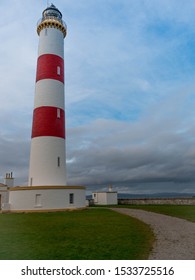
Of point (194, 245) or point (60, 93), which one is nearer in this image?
point (194, 245)

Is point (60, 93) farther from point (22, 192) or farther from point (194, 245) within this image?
point (194, 245)

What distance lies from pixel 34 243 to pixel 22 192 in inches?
466

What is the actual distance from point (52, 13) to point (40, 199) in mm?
16701

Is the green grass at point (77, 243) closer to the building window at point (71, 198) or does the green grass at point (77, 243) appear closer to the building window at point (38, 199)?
the building window at point (38, 199)

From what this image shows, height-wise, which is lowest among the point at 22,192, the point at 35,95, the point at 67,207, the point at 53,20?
the point at 67,207

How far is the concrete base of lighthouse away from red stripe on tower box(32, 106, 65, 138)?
440cm

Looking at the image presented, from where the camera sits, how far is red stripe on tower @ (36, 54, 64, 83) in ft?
70.7

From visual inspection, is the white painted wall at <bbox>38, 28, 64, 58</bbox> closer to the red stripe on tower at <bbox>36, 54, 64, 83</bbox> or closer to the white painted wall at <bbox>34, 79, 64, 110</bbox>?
the red stripe on tower at <bbox>36, 54, 64, 83</bbox>

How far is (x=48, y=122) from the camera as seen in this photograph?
66.8 ft

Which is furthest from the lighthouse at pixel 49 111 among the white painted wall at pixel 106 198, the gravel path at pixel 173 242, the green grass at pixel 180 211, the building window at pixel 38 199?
the gravel path at pixel 173 242

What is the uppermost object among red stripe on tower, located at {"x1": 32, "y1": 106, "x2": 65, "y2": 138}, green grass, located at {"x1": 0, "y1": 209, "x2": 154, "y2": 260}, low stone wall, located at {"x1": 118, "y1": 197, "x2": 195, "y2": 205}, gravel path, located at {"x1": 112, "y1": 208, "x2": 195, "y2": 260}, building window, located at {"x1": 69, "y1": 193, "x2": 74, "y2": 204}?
red stripe on tower, located at {"x1": 32, "y1": 106, "x2": 65, "y2": 138}

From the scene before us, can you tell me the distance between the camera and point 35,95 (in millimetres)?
21750

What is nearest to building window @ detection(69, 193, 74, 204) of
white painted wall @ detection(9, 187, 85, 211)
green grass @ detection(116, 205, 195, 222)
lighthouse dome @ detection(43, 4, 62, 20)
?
white painted wall @ detection(9, 187, 85, 211)
